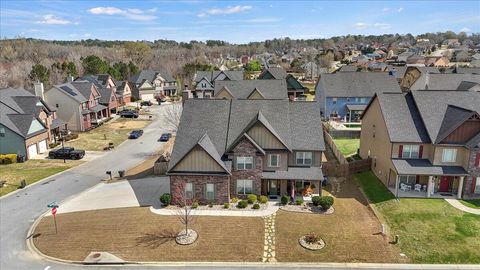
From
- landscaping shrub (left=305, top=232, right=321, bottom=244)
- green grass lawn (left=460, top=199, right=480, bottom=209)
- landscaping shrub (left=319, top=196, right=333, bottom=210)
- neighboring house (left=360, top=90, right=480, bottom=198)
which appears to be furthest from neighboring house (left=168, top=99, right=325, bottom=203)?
green grass lawn (left=460, top=199, right=480, bottom=209)

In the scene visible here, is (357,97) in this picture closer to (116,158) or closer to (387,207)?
(387,207)

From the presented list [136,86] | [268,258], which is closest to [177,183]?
[268,258]

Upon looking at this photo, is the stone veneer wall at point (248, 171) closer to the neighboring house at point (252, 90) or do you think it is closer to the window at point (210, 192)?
the window at point (210, 192)

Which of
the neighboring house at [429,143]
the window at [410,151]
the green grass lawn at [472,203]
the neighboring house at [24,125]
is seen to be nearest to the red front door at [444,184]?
the neighboring house at [429,143]

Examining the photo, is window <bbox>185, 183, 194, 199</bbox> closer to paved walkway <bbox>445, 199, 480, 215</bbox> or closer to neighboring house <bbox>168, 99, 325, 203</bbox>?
neighboring house <bbox>168, 99, 325, 203</bbox>

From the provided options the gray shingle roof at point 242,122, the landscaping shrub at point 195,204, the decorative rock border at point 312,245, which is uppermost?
the gray shingle roof at point 242,122

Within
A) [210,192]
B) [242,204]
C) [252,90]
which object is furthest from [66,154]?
[252,90]

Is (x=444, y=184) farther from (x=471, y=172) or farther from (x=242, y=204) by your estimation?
(x=242, y=204)
